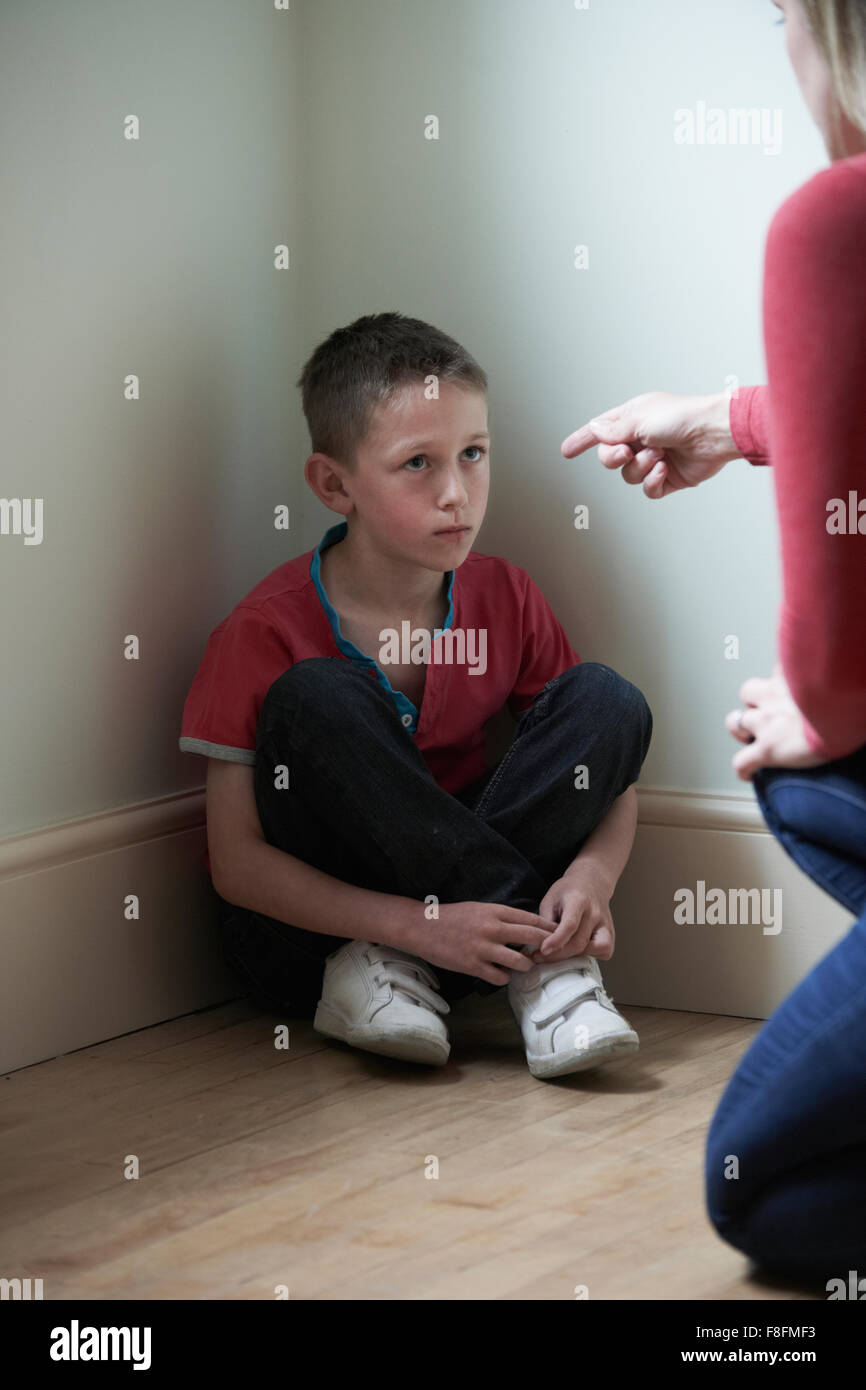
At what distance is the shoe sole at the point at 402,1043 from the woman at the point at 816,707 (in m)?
0.38

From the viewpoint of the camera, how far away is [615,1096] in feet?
3.80

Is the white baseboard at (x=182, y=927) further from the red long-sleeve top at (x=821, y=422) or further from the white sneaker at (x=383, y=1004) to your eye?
the red long-sleeve top at (x=821, y=422)

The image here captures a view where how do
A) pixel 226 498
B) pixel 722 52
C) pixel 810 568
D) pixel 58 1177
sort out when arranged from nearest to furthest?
pixel 810 568, pixel 58 1177, pixel 722 52, pixel 226 498

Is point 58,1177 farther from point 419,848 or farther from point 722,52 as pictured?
point 722,52

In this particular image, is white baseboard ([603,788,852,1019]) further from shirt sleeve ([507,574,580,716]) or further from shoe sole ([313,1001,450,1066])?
shoe sole ([313,1001,450,1066])

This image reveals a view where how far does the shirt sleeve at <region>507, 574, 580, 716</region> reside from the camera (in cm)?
139

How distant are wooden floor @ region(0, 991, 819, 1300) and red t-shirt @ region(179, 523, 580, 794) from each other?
26 centimetres

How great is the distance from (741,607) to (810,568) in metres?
0.59

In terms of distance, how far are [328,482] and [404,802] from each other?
32 cm

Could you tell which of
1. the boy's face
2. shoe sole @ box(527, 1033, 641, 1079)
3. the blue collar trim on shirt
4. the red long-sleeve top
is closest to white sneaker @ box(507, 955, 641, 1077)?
shoe sole @ box(527, 1033, 641, 1079)

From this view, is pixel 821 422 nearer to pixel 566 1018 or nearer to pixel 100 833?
pixel 566 1018

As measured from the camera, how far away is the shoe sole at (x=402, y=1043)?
119 centimetres

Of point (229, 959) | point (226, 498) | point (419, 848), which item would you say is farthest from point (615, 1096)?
point (226, 498)

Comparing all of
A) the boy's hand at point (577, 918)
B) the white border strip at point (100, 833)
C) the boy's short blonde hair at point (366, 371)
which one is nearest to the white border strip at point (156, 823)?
the white border strip at point (100, 833)
